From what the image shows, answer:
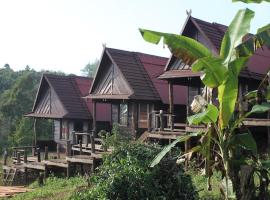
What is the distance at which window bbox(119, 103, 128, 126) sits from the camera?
85.3ft

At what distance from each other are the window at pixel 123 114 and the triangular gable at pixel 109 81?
2397 millimetres

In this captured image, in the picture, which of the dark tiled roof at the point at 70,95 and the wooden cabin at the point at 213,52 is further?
the dark tiled roof at the point at 70,95

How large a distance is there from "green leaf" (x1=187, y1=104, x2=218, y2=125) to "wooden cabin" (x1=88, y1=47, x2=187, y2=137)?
14.5 m

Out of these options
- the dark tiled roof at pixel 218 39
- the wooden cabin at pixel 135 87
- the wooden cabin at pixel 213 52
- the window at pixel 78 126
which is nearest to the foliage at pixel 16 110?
the window at pixel 78 126

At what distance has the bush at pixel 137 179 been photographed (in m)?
8.28

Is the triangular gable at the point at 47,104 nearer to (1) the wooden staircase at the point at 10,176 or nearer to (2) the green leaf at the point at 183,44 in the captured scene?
(1) the wooden staircase at the point at 10,176

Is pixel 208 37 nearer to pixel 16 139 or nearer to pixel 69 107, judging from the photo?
pixel 69 107

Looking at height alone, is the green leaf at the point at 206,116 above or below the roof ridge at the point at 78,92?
below

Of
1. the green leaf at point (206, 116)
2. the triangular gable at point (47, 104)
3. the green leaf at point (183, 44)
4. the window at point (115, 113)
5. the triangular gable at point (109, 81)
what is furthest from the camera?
the triangular gable at point (47, 104)

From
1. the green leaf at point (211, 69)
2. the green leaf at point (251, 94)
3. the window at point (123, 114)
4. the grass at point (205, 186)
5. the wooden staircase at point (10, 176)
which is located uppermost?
the window at point (123, 114)

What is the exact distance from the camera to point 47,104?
29531mm

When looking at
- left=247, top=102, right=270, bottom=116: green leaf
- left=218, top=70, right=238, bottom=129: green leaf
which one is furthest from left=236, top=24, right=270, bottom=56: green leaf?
left=247, top=102, right=270, bottom=116: green leaf

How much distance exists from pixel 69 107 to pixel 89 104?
1.91 m

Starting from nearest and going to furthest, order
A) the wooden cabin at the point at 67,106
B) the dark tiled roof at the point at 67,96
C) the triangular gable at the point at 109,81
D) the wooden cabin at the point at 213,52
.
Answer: the wooden cabin at the point at 213,52 → the triangular gable at the point at 109,81 → the dark tiled roof at the point at 67,96 → the wooden cabin at the point at 67,106
